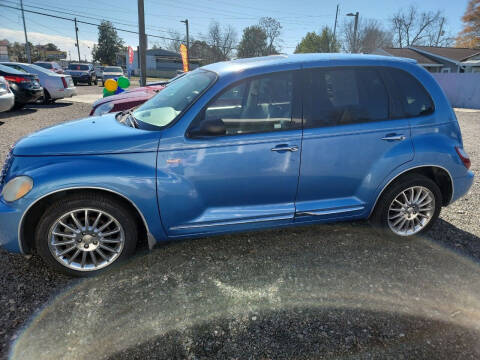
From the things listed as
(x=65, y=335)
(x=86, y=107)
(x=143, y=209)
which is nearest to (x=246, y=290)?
(x=143, y=209)

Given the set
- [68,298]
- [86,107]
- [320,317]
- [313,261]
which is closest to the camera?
[320,317]

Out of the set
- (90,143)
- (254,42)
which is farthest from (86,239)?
(254,42)

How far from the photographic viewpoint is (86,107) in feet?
44.2

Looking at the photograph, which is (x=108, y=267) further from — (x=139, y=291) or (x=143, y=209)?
(x=143, y=209)

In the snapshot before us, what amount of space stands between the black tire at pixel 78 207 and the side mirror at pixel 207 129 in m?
0.86

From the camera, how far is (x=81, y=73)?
27891mm

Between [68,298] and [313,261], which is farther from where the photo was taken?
[313,261]

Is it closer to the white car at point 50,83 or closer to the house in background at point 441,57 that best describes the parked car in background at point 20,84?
the white car at point 50,83

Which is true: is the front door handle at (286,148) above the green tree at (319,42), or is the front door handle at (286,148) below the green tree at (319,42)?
below

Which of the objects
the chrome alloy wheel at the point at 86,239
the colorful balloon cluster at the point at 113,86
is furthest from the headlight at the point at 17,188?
the colorful balloon cluster at the point at 113,86

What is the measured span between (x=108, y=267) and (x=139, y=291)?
1.40 feet

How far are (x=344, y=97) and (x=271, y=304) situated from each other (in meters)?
1.93

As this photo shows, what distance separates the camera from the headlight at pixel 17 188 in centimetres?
253

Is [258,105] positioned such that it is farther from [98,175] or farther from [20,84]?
[20,84]
